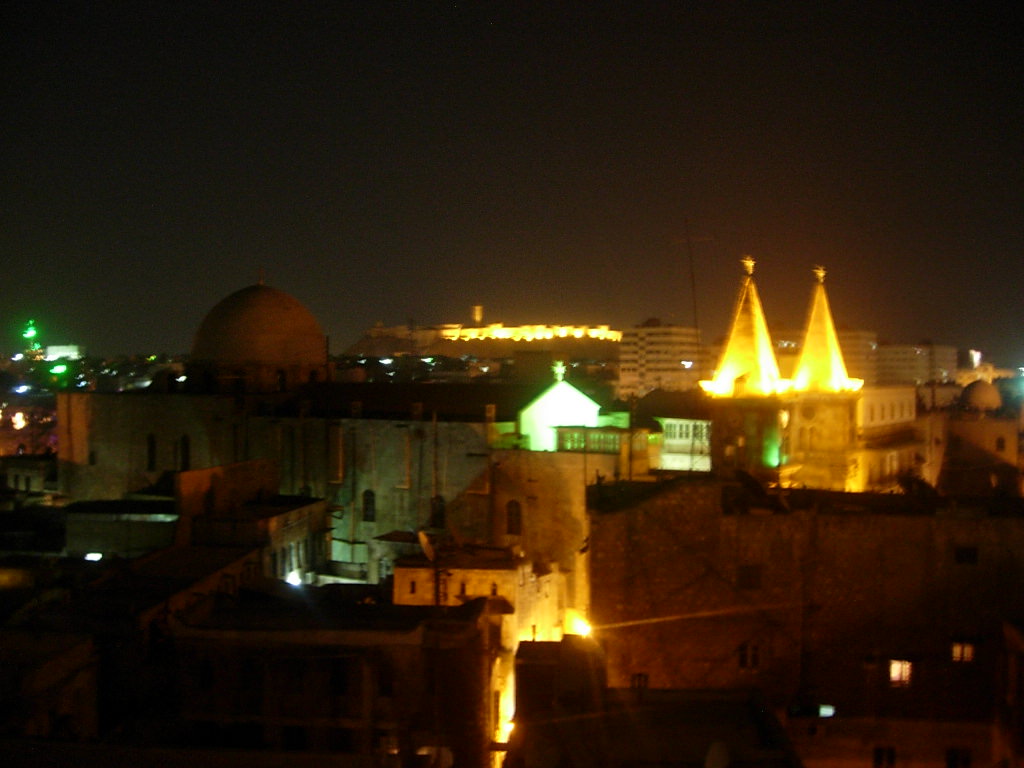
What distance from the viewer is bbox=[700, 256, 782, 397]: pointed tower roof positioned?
29422mm

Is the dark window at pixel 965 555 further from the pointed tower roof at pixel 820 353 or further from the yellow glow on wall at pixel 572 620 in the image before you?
the pointed tower roof at pixel 820 353

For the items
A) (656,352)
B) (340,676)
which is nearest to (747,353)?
(340,676)

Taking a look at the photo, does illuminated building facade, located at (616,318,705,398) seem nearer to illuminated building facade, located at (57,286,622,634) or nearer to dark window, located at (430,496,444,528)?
illuminated building facade, located at (57,286,622,634)

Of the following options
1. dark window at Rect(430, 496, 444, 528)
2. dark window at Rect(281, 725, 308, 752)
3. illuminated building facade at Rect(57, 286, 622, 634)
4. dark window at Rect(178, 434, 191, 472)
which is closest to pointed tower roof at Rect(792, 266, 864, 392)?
illuminated building facade at Rect(57, 286, 622, 634)

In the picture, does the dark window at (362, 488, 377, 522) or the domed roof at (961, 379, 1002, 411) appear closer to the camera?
the dark window at (362, 488, 377, 522)

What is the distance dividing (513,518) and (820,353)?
12190 mm

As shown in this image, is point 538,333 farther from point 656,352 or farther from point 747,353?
point 747,353

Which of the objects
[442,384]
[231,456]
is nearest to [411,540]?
[442,384]

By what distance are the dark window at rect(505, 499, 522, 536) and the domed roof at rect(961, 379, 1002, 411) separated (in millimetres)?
29691

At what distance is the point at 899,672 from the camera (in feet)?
54.9

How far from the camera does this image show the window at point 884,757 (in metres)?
16.5

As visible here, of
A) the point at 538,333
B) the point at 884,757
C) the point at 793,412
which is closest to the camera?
the point at 884,757

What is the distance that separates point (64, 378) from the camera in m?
95.2

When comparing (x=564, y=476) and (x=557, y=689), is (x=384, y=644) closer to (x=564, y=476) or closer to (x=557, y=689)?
(x=557, y=689)
